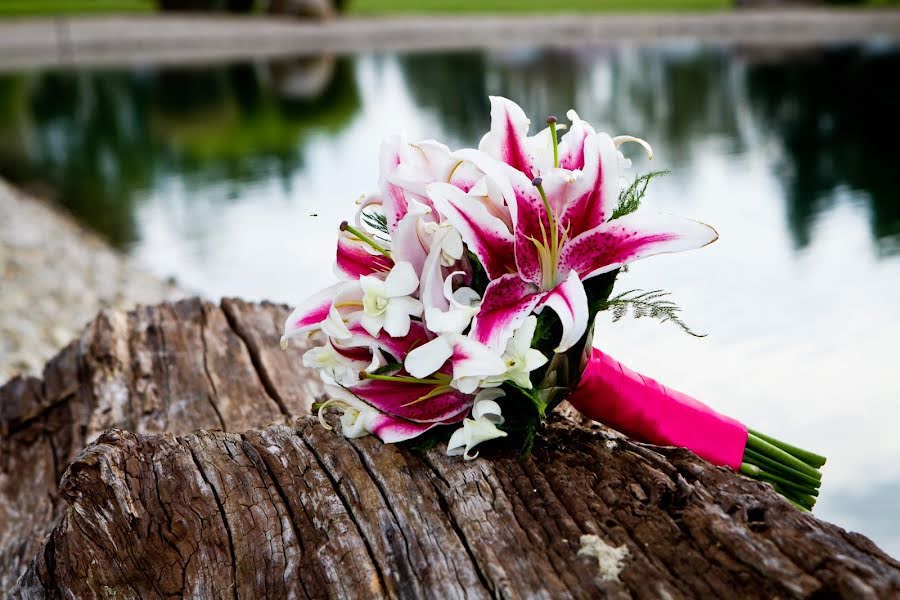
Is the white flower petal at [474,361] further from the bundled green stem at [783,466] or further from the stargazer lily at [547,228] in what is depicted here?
the bundled green stem at [783,466]

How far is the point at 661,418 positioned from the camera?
1880mm

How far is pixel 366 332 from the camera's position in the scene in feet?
5.48

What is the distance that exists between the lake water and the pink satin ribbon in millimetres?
637

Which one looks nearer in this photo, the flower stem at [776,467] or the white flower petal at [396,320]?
the white flower petal at [396,320]

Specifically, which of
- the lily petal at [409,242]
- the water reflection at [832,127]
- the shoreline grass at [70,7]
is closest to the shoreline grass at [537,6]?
the shoreline grass at [70,7]

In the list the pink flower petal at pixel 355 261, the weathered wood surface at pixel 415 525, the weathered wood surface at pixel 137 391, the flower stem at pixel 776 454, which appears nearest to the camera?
the weathered wood surface at pixel 415 525

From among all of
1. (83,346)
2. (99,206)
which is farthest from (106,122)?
(83,346)

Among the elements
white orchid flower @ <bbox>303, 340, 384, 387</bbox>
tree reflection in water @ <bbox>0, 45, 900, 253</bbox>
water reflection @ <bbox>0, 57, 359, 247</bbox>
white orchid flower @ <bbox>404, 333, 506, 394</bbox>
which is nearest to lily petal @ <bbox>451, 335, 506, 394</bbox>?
white orchid flower @ <bbox>404, 333, 506, 394</bbox>

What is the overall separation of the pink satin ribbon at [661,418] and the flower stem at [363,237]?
17.6 inches

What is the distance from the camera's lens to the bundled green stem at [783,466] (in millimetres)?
1937

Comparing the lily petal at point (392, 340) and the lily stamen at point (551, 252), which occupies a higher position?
the lily stamen at point (551, 252)

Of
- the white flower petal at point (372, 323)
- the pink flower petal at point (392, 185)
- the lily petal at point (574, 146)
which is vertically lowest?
the white flower petal at point (372, 323)

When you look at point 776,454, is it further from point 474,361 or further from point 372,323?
point 372,323

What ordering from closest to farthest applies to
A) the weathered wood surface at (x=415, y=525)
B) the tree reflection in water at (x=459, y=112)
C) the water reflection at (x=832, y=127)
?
the weathered wood surface at (x=415, y=525)
the water reflection at (x=832, y=127)
the tree reflection in water at (x=459, y=112)
